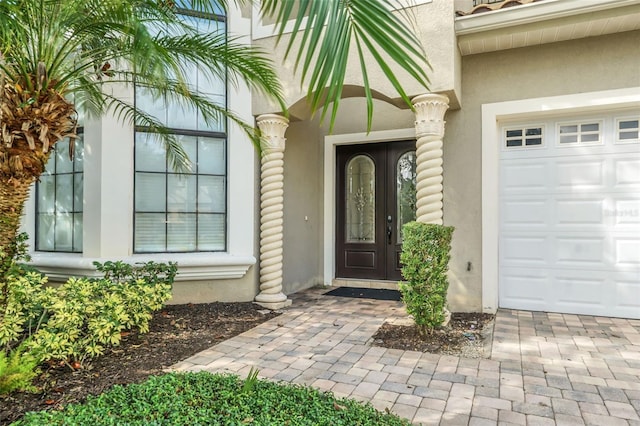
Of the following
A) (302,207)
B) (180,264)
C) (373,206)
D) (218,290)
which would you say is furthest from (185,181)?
(373,206)

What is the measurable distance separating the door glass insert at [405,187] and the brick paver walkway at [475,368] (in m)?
2.25

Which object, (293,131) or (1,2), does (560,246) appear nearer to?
(293,131)

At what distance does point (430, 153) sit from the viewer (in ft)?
14.8

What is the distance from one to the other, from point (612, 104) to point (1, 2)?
6.14m

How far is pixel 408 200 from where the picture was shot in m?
6.43

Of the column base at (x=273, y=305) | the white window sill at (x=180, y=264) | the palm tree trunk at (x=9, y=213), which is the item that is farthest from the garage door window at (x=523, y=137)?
the palm tree trunk at (x=9, y=213)

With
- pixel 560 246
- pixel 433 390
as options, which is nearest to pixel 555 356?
pixel 433 390

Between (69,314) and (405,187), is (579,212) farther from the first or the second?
(69,314)

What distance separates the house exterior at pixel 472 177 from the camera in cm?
448

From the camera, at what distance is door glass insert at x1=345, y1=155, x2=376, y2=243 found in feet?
22.0

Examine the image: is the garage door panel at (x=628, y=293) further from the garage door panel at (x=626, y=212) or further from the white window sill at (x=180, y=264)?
the white window sill at (x=180, y=264)

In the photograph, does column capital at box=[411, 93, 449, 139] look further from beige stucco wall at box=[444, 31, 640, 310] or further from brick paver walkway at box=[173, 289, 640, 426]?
brick paver walkway at box=[173, 289, 640, 426]

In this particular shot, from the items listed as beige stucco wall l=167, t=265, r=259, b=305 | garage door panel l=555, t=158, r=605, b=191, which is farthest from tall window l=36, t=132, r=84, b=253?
garage door panel l=555, t=158, r=605, b=191

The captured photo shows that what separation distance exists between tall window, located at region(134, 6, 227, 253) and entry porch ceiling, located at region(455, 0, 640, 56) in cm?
331
